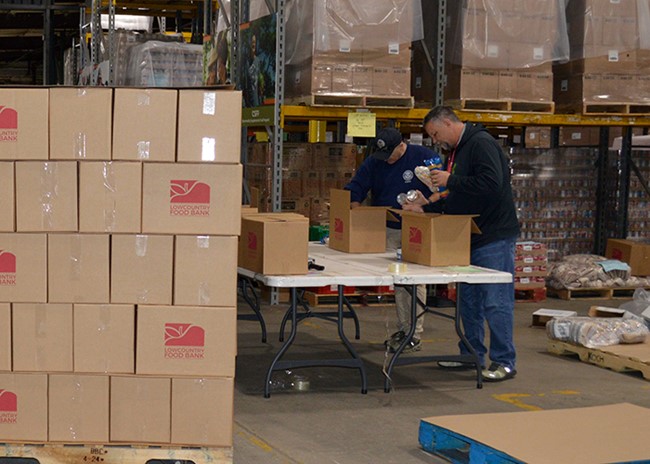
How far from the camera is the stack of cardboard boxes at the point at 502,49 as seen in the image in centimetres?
1076

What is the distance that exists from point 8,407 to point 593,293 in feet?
27.8

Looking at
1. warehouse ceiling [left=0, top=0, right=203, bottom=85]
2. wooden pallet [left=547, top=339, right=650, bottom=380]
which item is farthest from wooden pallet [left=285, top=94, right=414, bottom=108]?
warehouse ceiling [left=0, top=0, right=203, bottom=85]

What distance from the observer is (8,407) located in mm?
5180

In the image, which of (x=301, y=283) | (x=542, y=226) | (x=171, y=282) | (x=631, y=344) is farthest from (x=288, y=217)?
(x=542, y=226)

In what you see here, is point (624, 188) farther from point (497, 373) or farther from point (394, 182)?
point (497, 373)

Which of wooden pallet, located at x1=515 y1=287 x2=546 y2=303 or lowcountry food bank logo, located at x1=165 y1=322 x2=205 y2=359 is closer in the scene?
lowcountry food bank logo, located at x1=165 y1=322 x2=205 y2=359

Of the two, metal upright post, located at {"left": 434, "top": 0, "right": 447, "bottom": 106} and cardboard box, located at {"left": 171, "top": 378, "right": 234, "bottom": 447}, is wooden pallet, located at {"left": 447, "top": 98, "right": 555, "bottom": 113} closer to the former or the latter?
metal upright post, located at {"left": 434, "top": 0, "right": 447, "bottom": 106}

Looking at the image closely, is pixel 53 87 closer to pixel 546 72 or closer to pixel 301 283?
pixel 301 283

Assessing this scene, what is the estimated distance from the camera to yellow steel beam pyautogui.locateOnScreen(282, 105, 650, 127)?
10.4 meters

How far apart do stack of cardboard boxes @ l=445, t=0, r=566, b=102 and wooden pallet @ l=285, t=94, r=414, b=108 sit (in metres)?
0.73

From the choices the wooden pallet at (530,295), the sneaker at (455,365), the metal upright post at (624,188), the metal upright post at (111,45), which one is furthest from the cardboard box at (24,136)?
the metal upright post at (624,188)

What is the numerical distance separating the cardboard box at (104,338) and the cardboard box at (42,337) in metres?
0.05

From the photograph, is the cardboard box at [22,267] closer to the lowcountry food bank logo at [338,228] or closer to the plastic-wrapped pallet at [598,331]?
the lowcountry food bank logo at [338,228]

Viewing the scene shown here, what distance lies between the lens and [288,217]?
7.21 metres
